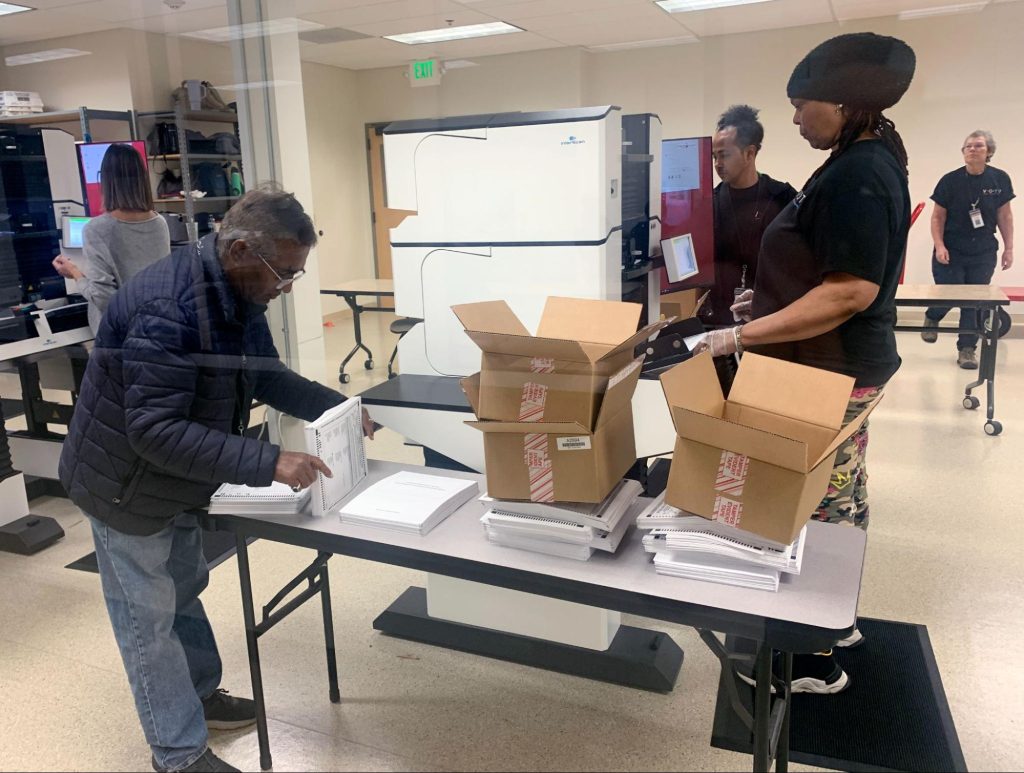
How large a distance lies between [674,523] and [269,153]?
235 cm

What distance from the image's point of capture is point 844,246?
162 cm

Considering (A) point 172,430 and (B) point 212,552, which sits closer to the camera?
(A) point 172,430

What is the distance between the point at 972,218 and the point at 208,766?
8.39 feet

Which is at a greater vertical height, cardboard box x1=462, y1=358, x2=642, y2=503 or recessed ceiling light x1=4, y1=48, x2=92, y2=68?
recessed ceiling light x1=4, y1=48, x2=92, y2=68

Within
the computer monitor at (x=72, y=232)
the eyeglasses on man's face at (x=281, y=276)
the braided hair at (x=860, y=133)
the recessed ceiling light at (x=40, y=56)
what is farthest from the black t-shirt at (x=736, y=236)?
the recessed ceiling light at (x=40, y=56)

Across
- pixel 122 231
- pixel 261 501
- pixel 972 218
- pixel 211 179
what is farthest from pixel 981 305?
pixel 122 231

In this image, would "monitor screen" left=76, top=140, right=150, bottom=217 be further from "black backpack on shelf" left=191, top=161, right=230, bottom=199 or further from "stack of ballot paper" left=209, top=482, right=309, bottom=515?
"stack of ballot paper" left=209, top=482, right=309, bottom=515

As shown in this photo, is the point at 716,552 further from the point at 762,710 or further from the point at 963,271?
the point at 963,271

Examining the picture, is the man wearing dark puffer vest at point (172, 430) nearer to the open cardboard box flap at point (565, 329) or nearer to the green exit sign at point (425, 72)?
the open cardboard box flap at point (565, 329)

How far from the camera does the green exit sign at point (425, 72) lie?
2.41 m

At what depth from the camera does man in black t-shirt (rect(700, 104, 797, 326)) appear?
2.04m

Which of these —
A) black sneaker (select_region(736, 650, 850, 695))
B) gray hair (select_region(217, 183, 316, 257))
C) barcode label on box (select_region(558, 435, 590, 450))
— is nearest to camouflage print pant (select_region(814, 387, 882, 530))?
black sneaker (select_region(736, 650, 850, 695))

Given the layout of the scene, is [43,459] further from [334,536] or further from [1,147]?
[334,536]

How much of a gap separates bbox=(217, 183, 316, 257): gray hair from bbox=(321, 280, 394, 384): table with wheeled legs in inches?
31.8
